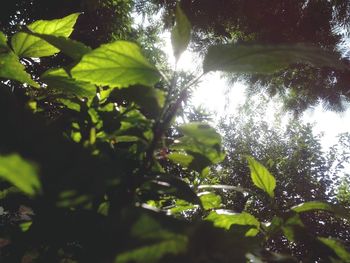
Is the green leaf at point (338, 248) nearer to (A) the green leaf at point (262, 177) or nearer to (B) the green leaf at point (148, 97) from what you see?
(A) the green leaf at point (262, 177)

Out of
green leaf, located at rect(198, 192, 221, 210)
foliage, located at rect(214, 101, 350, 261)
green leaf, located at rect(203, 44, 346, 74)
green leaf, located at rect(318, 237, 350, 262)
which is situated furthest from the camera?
foliage, located at rect(214, 101, 350, 261)

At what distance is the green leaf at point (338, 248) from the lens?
733 mm

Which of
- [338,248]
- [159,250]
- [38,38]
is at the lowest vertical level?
[159,250]

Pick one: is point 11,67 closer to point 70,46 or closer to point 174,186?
point 70,46

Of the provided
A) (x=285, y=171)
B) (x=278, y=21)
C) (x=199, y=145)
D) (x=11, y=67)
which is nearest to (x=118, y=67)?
(x=199, y=145)

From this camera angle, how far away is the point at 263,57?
2.06 ft

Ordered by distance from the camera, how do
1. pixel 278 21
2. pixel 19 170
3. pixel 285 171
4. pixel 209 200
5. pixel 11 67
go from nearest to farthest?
1. pixel 19 170
2. pixel 11 67
3. pixel 209 200
4. pixel 278 21
5. pixel 285 171

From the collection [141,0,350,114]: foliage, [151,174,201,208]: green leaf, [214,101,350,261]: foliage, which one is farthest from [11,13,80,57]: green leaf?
[214,101,350,261]: foliage

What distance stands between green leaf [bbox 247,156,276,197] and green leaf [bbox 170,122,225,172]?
179 millimetres

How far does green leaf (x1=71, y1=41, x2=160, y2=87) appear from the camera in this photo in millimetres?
658

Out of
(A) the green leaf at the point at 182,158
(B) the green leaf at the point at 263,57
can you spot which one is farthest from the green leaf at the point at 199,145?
(B) the green leaf at the point at 263,57

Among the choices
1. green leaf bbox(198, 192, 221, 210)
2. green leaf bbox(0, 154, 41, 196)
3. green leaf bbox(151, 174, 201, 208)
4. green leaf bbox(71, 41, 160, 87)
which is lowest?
green leaf bbox(0, 154, 41, 196)

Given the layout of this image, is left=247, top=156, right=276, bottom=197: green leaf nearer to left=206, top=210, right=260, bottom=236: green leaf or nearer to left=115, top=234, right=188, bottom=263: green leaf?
left=206, top=210, right=260, bottom=236: green leaf

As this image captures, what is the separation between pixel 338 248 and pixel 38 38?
0.94 meters
